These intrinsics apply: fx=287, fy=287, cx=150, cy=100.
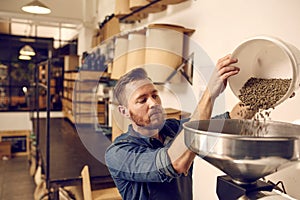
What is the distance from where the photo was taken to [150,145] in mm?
999

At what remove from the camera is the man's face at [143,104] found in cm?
88

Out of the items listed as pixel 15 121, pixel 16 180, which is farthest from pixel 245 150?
pixel 15 121

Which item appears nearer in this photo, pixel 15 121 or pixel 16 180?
pixel 16 180

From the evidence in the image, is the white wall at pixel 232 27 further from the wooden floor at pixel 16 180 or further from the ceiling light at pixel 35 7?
the wooden floor at pixel 16 180

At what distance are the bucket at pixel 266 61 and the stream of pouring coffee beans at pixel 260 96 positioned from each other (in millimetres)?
17

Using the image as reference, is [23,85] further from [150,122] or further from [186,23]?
[150,122]

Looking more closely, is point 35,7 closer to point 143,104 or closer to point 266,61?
point 143,104

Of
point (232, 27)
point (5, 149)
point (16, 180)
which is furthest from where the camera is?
point (5, 149)

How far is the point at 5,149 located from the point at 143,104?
5.17m

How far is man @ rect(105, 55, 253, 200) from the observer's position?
0.78 m

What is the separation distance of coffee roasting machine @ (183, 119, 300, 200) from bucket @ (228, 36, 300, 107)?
0.15m

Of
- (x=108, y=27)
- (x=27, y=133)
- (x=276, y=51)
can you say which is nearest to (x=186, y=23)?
(x=276, y=51)

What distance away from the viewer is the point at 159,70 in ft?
4.98

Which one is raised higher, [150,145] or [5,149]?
[150,145]
